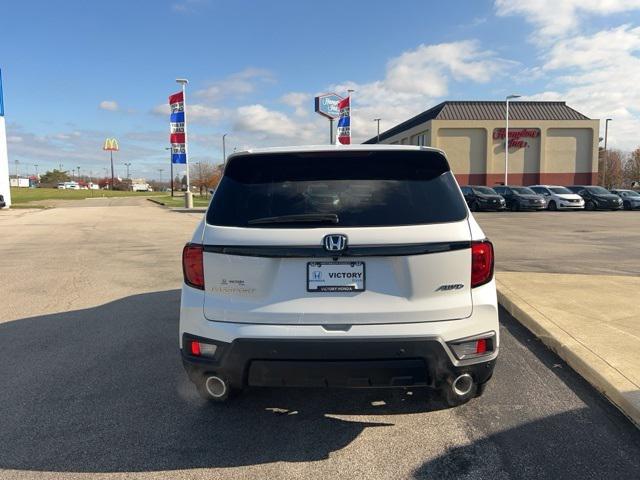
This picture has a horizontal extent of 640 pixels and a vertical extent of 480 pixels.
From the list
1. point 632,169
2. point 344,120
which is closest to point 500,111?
point 344,120

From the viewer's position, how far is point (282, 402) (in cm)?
377

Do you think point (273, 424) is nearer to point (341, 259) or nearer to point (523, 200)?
point (341, 259)

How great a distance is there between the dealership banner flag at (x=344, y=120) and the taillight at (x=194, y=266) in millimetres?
27392

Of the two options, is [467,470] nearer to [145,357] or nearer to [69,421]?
[69,421]

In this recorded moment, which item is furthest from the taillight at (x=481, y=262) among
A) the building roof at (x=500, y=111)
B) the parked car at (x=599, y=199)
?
the building roof at (x=500, y=111)

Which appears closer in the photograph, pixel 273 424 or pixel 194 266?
pixel 194 266

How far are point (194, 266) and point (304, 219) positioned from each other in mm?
753

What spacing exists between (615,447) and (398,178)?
213cm

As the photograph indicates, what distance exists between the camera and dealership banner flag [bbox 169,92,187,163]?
1286 inches

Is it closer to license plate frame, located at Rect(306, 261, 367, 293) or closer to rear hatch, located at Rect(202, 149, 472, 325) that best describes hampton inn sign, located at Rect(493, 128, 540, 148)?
rear hatch, located at Rect(202, 149, 472, 325)

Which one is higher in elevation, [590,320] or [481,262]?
[481,262]

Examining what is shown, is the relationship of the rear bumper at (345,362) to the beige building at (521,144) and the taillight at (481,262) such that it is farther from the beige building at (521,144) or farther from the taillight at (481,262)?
the beige building at (521,144)

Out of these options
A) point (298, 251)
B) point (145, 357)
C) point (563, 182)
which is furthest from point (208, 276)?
point (563, 182)

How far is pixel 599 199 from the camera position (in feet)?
105
